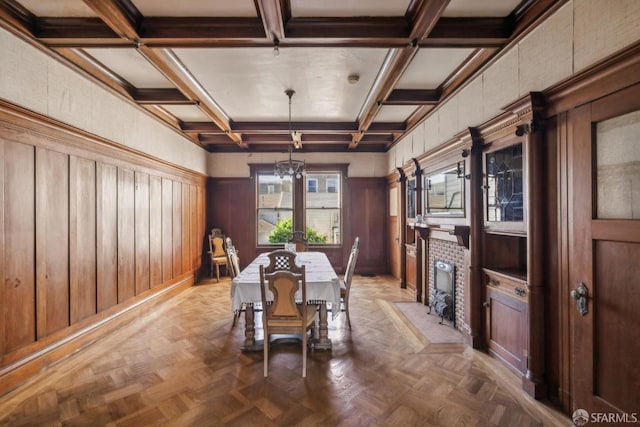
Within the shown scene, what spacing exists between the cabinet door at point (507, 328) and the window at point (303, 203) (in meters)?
4.15

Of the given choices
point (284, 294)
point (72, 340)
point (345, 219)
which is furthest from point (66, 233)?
point (345, 219)

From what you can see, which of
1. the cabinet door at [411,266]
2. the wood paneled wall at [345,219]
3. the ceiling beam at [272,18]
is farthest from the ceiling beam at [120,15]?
the cabinet door at [411,266]

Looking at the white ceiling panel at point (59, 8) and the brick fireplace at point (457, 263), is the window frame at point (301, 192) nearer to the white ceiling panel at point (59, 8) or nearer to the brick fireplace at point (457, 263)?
the brick fireplace at point (457, 263)

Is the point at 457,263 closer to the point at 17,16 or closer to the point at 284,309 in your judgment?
the point at 284,309

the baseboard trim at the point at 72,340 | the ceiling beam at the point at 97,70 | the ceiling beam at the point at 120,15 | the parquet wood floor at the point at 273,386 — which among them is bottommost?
the parquet wood floor at the point at 273,386

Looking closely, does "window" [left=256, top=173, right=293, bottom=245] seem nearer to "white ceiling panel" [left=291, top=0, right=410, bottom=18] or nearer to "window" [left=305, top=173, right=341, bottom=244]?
"window" [left=305, top=173, right=341, bottom=244]

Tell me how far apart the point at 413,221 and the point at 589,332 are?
127 inches

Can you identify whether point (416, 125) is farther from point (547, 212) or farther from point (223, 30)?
point (223, 30)

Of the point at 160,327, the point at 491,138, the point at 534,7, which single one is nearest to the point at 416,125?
the point at 491,138

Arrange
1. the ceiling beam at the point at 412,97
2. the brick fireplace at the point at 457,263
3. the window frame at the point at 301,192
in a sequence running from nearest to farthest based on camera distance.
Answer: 1. the brick fireplace at the point at 457,263
2. the ceiling beam at the point at 412,97
3. the window frame at the point at 301,192

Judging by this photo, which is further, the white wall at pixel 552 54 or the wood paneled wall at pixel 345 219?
the wood paneled wall at pixel 345 219

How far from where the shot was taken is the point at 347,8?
2119 mm

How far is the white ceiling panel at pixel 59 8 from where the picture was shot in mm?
2064

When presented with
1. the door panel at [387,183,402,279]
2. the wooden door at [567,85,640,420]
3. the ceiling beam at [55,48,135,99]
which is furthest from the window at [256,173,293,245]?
the wooden door at [567,85,640,420]
